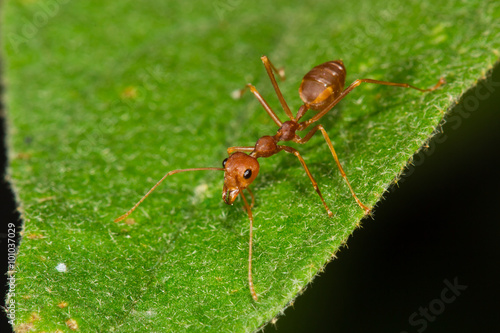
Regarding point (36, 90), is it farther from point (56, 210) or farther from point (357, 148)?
point (357, 148)

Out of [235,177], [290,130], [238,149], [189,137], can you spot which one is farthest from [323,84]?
[189,137]

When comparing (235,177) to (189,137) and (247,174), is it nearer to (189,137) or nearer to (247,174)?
(247,174)

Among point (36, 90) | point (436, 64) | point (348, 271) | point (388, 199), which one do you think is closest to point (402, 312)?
point (348, 271)

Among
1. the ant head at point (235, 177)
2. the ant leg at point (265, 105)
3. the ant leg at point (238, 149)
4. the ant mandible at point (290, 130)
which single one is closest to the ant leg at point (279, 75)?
the ant mandible at point (290, 130)

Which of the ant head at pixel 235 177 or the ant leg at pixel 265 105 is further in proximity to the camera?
the ant leg at pixel 265 105

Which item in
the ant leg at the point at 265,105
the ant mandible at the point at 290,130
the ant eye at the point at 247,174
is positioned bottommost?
the ant eye at the point at 247,174

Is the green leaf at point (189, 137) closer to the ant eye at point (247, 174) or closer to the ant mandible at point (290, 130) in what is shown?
the ant mandible at point (290, 130)
